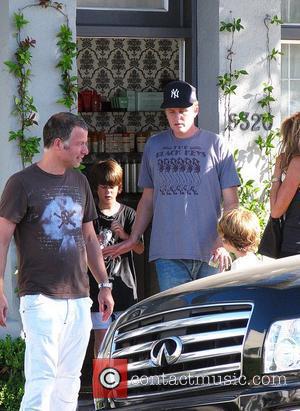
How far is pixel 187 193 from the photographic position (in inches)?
285

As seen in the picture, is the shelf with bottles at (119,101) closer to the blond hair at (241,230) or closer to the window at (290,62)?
the window at (290,62)

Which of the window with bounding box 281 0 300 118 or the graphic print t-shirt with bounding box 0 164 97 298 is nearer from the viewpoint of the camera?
the graphic print t-shirt with bounding box 0 164 97 298

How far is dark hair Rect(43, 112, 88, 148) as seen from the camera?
6.32 m

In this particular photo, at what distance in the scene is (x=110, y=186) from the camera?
762 cm

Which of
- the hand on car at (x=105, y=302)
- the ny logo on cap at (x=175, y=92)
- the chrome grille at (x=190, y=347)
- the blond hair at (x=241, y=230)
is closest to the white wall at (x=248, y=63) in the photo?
the ny logo on cap at (x=175, y=92)

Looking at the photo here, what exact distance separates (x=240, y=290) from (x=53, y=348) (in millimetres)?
1898

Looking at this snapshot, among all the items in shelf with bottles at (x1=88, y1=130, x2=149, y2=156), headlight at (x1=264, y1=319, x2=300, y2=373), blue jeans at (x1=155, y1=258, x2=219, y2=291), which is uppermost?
shelf with bottles at (x1=88, y1=130, x2=149, y2=156)

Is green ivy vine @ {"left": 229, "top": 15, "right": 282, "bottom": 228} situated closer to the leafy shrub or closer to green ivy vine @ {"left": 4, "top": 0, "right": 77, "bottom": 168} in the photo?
green ivy vine @ {"left": 4, "top": 0, "right": 77, "bottom": 168}

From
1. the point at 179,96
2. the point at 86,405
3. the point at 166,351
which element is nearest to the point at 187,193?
the point at 179,96

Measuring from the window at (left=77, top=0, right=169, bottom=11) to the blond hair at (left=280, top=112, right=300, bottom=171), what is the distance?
2208mm

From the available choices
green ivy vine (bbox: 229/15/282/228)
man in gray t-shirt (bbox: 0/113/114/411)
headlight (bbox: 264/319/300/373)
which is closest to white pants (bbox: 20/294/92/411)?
man in gray t-shirt (bbox: 0/113/114/411)

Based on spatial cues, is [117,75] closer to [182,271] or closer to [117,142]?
[117,142]

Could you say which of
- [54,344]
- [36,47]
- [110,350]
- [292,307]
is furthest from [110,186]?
[292,307]

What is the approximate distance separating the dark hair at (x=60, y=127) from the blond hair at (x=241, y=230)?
1.04 metres
